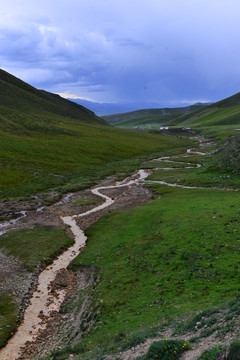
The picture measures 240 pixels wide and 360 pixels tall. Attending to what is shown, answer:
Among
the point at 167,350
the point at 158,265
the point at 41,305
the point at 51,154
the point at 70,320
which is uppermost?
the point at 51,154

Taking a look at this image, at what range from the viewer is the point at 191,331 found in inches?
841


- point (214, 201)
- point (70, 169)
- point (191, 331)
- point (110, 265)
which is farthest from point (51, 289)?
point (70, 169)

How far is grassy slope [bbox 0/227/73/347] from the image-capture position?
42.1m

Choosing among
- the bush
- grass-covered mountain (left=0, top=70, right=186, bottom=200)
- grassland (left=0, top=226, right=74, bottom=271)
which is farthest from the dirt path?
grass-covered mountain (left=0, top=70, right=186, bottom=200)

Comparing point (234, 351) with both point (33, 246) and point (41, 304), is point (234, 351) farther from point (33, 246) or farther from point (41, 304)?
point (33, 246)

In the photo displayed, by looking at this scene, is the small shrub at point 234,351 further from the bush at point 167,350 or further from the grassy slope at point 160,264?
the grassy slope at point 160,264

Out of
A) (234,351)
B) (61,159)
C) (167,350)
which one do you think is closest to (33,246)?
(167,350)

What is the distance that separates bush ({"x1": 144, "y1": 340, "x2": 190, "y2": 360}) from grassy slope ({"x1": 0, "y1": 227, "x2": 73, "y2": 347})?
59.0ft

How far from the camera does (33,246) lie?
157ft

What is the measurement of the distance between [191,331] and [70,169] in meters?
88.9

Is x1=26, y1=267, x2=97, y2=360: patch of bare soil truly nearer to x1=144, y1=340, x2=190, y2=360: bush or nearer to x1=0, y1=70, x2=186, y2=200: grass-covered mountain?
x1=144, y1=340, x2=190, y2=360: bush

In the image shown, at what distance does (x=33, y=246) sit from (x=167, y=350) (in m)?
32.2

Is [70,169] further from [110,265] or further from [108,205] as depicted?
[110,265]

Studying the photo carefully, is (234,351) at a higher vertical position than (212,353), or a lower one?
higher
